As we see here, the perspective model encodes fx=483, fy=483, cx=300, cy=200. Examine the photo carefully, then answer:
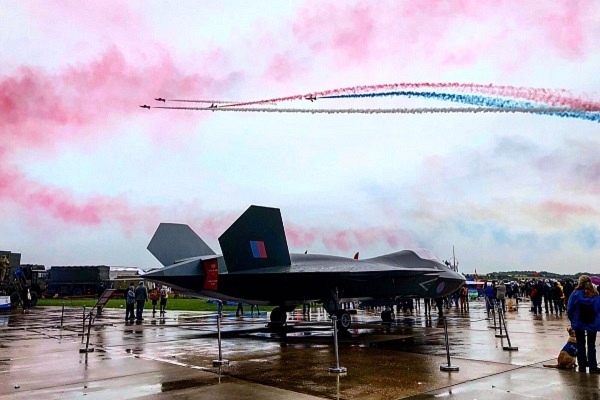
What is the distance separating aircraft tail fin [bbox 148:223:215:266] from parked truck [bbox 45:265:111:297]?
3878 cm

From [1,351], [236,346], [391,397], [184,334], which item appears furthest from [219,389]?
[184,334]

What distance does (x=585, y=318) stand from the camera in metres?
8.35

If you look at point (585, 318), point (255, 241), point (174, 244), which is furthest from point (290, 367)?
point (174, 244)

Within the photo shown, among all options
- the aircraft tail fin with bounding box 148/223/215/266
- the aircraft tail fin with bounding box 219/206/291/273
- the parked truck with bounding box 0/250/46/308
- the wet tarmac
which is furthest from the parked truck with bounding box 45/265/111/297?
the aircraft tail fin with bounding box 219/206/291/273

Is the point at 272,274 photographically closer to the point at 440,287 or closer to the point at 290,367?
the point at 290,367

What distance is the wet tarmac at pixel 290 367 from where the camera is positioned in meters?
6.96

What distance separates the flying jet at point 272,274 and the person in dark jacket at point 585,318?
798 centimetres

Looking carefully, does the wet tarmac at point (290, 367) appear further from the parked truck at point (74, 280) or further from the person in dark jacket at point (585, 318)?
the parked truck at point (74, 280)

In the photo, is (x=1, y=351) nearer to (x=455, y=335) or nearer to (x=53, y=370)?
(x=53, y=370)

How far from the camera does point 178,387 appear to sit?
7.33 meters

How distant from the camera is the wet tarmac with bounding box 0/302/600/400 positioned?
6961 millimetres

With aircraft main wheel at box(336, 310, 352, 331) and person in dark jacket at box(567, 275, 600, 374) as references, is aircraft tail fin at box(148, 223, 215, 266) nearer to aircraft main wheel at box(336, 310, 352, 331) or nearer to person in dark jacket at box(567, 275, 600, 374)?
→ aircraft main wheel at box(336, 310, 352, 331)

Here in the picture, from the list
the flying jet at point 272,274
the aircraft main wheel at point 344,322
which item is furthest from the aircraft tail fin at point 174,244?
the aircraft main wheel at point 344,322

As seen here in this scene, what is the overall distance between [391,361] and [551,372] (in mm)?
2855
